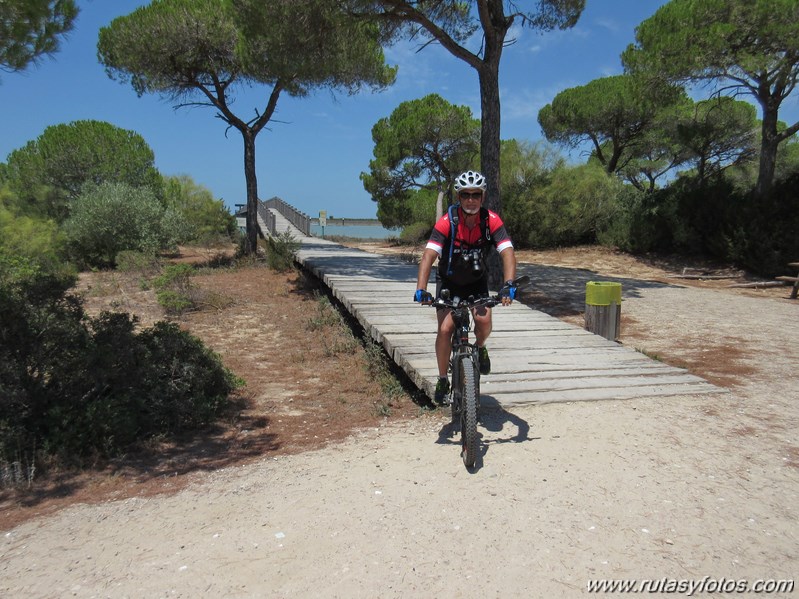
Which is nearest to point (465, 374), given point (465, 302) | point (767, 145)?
point (465, 302)

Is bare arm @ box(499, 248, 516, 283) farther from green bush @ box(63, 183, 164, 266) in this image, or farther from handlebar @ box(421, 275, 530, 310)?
green bush @ box(63, 183, 164, 266)

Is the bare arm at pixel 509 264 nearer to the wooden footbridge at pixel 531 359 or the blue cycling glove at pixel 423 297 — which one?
the blue cycling glove at pixel 423 297

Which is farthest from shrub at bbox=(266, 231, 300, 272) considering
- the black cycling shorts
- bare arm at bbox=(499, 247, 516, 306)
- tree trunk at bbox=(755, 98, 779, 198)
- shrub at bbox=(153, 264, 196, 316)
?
tree trunk at bbox=(755, 98, 779, 198)

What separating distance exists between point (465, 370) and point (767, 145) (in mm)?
17349

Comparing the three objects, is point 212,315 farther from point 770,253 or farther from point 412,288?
point 770,253

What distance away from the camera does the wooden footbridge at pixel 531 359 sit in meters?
5.02

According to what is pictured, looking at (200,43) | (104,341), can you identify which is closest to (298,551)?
(104,341)

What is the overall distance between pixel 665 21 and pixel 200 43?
44.6 feet

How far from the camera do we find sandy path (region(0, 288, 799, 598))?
255 cm

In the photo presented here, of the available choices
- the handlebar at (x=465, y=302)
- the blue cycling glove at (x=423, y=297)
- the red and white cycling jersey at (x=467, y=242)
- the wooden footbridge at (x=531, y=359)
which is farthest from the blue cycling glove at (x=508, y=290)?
the wooden footbridge at (x=531, y=359)

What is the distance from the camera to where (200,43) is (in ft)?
50.4

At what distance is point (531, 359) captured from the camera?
5824 mm

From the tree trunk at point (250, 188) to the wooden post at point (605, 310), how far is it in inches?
489

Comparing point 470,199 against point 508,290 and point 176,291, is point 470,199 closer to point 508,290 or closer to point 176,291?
point 508,290
